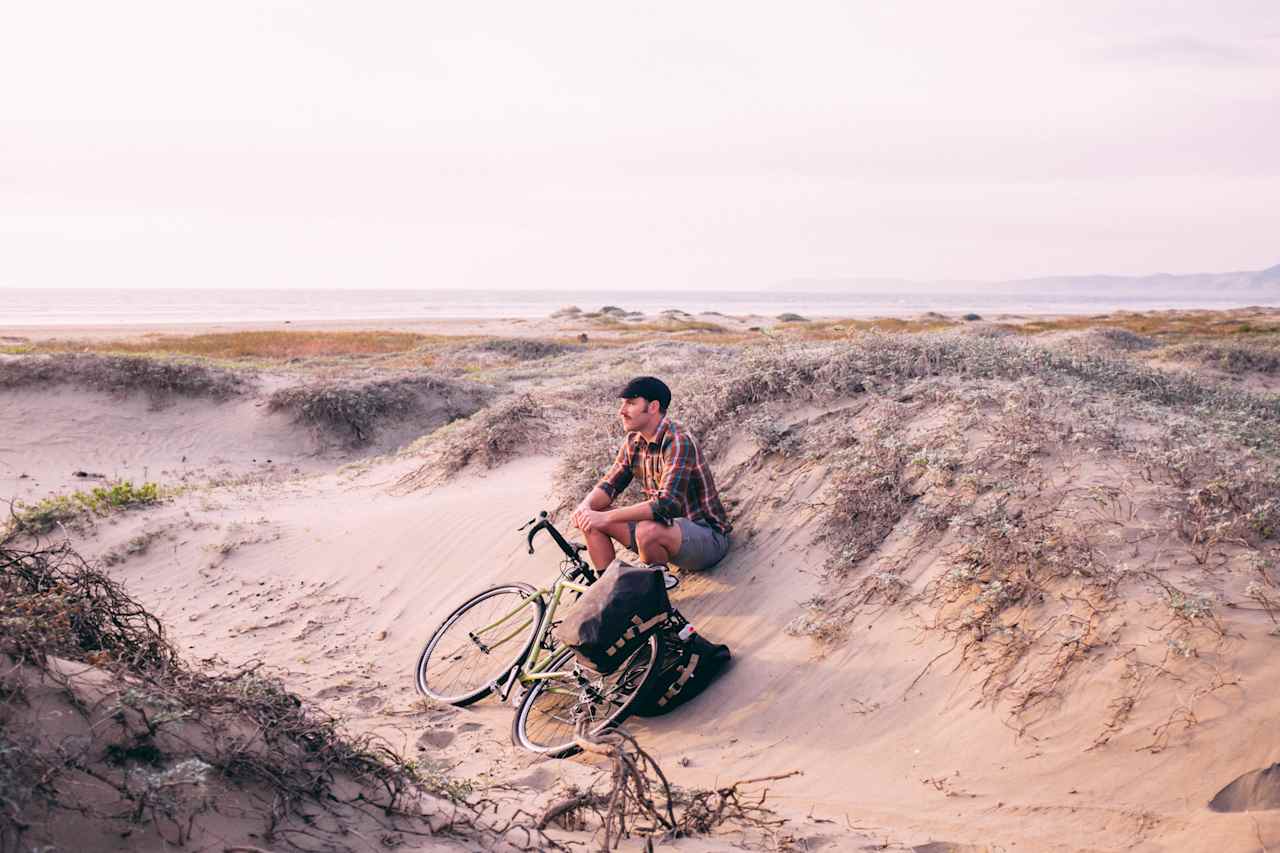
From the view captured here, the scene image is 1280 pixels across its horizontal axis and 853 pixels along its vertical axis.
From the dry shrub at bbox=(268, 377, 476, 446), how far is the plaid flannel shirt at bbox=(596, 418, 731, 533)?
37.1 feet

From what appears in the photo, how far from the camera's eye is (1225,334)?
27.5m

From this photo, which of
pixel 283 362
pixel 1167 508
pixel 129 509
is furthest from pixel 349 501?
pixel 283 362

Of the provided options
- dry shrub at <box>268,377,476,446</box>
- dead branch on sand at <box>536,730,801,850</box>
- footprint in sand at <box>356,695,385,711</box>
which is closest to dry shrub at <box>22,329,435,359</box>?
dry shrub at <box>268,377,476,446</box>

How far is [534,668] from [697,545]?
149 centimetres

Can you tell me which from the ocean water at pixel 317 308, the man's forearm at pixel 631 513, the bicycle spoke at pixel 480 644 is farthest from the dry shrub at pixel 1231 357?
the ocean water at pixel 317 308

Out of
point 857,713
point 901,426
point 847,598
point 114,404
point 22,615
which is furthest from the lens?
point 114,404

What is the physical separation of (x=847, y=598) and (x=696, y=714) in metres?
1.31

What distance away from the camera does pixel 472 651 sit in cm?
684

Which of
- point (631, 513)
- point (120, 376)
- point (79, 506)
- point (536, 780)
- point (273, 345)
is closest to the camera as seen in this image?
point (536, 780)

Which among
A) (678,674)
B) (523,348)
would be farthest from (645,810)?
(523,348)

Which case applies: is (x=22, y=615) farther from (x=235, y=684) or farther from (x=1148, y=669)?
(x=1148, y=669)

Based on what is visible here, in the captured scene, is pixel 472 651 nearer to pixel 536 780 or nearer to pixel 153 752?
pixel 536 780

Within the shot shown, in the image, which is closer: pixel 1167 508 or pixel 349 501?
pixel 1167 508

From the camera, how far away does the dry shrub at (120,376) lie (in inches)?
672
